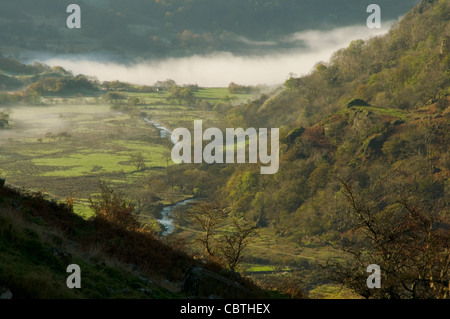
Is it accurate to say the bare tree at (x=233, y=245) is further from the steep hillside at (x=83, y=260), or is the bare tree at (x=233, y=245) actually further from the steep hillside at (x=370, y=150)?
the steep hillside at (x=370, y=150)

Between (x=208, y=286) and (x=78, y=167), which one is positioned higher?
(x=208, y=286)

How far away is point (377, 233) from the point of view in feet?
70.1

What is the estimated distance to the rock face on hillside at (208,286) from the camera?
1565 centimetres

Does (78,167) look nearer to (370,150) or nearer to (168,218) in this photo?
(168,218)

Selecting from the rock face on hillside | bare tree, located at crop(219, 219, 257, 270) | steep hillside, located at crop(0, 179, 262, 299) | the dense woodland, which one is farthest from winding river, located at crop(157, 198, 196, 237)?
the rock face on hillside

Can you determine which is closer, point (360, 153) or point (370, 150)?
point (370, 150)

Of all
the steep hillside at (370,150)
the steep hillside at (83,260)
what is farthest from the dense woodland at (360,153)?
the steep hillside at (83,260)

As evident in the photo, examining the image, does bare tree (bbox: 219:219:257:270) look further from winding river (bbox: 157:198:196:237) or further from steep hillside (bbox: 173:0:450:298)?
winding river (bbox: 157:198:196:237)

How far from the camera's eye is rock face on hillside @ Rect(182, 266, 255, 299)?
15648 millimetres

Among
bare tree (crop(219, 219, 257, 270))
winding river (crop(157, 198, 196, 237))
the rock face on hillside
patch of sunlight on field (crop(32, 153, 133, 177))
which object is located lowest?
winding river (crop(157, 198, 196, 237))

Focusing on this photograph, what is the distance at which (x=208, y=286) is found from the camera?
51.9 ft

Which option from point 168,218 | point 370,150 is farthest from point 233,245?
point 370,150

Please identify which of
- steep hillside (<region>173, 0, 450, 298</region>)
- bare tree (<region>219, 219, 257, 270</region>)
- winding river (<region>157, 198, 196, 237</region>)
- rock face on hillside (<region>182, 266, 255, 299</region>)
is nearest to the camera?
rock face on hillside (<region>182, 266, 255, 299</region>)
